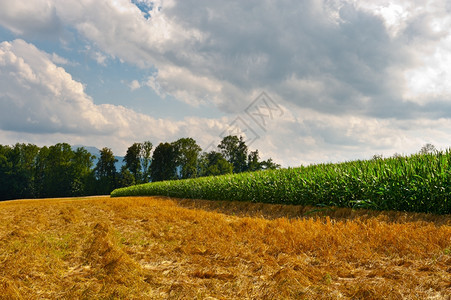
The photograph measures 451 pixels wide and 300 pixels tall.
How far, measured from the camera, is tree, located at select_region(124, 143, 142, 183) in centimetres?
6101

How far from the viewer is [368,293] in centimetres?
308

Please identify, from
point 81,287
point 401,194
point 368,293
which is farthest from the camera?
point 401,194

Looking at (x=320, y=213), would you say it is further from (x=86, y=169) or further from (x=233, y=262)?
(x=86, y=169)

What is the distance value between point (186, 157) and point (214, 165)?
5.98 m

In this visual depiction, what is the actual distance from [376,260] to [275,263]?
4.98 ft

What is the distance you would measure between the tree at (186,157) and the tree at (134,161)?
9700 mm

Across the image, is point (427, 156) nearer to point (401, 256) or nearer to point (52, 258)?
point (401, 256)

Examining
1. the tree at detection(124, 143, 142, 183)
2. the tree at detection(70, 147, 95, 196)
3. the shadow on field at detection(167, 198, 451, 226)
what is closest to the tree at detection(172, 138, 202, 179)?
the tree at detection(124, 143, 142, 183)

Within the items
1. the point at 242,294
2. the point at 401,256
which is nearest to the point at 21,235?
the point at 242,294

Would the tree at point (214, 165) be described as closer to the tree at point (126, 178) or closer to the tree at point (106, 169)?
the tree at point (126, 178)

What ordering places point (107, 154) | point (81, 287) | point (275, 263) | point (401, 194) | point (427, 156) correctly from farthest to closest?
point (107, 154)
point (427, 156)
point (401, 194)
point (275, 263)
point (81, 287)

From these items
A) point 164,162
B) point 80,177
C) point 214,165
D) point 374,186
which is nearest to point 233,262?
point 374,186

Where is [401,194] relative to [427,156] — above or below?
below

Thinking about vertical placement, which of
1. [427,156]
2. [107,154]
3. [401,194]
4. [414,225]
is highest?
[107,154]
